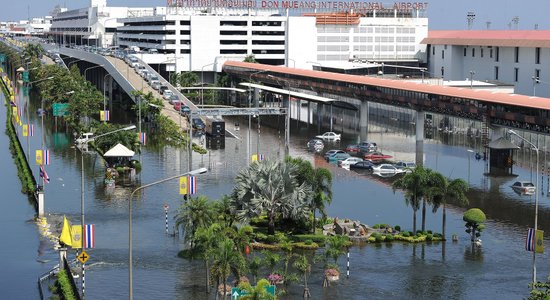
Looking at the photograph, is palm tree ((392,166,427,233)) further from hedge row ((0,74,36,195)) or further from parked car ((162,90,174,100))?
parked car ((162,90,174,100))

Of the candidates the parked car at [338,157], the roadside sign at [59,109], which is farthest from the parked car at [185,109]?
the parked car at [338,157]

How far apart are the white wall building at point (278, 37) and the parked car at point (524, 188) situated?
94817mm

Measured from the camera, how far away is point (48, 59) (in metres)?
183

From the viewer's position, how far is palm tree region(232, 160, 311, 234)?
56.7 m

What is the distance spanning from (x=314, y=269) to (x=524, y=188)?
28.1 meters

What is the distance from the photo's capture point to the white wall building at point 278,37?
16550 cm

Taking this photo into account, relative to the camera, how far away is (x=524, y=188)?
7350cm

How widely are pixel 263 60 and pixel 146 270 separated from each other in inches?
4818

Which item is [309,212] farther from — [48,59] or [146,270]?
[48,59]

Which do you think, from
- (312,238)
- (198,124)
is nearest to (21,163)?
(198,124)

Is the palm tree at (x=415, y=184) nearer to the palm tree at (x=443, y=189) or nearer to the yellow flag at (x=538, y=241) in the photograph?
the palm tree at (x=443, y=189)

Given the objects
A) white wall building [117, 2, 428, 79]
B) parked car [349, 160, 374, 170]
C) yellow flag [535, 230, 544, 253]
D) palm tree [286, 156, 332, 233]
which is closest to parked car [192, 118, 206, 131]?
parked car [349, 160, 374, 170]

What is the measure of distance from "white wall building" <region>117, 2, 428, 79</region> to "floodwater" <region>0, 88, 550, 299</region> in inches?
2843

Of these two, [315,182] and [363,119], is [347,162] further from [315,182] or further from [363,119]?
[363,119]
